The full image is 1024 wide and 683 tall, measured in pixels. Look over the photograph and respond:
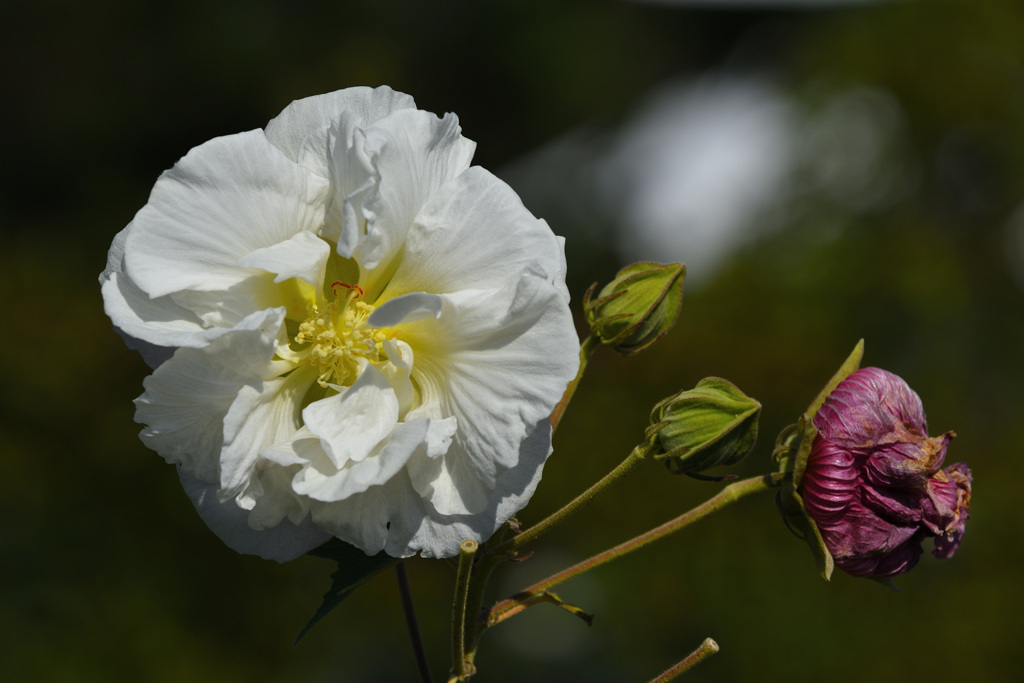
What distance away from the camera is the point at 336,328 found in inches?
43.6

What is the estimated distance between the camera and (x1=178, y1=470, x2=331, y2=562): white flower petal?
1004 mm

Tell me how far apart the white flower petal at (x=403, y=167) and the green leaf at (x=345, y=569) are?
0.36 m

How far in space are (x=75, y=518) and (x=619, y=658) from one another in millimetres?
2681

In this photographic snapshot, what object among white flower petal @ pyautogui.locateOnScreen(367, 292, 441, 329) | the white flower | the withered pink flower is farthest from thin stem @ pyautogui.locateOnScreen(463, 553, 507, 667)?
the withered pink flower

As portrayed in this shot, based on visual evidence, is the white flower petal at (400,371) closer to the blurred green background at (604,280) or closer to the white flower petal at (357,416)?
the white flower petal at (357,416)

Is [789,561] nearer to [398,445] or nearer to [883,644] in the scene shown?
[883,644]

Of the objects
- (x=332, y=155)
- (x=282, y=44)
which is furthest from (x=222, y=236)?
(x=282, y=44)

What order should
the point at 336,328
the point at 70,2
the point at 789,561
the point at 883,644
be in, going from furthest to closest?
the point at 70,2
the point at 789,561
the point at 883,644
the point at 336,328

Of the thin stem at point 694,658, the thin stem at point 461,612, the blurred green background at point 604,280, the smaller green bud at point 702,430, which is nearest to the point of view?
the thin stem at point 461,612

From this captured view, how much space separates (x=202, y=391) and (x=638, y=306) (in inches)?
23.3

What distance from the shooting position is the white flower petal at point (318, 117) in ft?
3.39

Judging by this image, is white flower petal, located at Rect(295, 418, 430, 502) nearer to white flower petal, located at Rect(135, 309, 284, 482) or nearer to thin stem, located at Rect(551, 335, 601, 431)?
white flower petal, located at Rect(135, 309, 284, 482)

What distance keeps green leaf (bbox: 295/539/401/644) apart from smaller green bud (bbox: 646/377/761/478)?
371 millimetres

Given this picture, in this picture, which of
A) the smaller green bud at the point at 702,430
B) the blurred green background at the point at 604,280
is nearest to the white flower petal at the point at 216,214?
the smaller green bud at the point at 702,430
